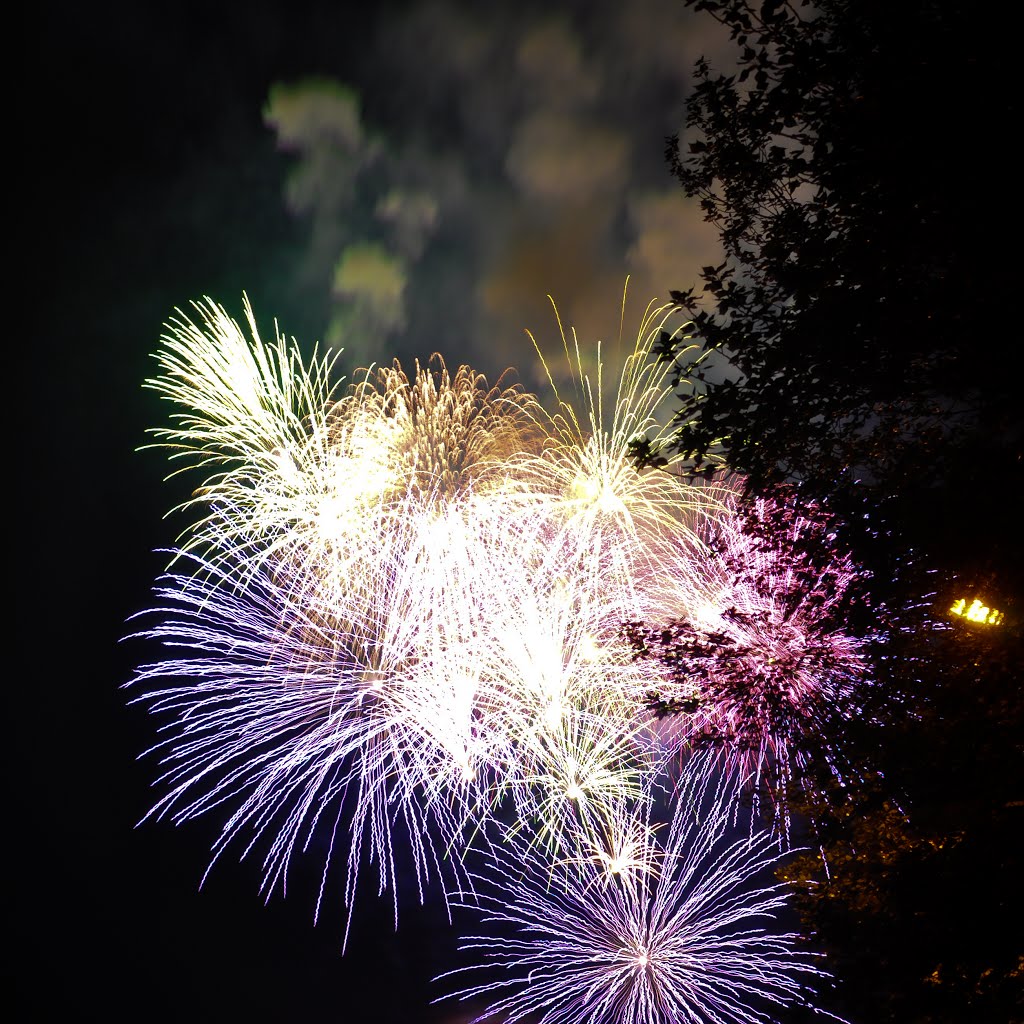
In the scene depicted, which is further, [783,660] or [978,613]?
[783,660]

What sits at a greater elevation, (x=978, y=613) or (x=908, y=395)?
(x=908, y=395)

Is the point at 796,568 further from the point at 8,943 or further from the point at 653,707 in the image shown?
the point at 8,943

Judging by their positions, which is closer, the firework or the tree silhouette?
the tree silhouette

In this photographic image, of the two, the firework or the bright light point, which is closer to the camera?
the bright light point

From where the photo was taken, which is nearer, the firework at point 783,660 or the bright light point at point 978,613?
the bright light point at point 978,613

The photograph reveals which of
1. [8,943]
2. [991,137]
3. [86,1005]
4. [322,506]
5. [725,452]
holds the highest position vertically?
[322,506]

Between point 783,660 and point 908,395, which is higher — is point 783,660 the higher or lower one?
the lower one

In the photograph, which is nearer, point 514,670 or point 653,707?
point 653,707

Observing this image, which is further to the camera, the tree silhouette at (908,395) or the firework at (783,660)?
the firework at (783,660)

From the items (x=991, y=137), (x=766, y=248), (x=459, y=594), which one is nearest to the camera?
(x=991, y=137)

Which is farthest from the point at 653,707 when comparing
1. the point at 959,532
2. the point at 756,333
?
the point at 756,333

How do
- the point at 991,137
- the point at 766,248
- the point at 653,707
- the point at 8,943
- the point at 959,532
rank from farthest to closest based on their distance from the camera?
the point at 8,943, the point at 653,707, the point at 766,248, the point at 959,532, the point at 991,137
